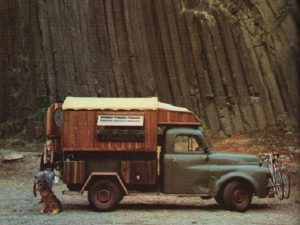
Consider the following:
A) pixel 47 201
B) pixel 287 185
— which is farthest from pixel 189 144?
pixel 287 185

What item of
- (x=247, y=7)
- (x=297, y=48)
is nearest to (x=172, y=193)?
(x=297, y=48)

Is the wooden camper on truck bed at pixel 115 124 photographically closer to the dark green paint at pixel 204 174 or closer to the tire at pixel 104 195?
the dark green paint at pixel 204 174

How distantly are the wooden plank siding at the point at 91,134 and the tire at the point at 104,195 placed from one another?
79cm

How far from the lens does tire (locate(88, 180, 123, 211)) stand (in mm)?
11914

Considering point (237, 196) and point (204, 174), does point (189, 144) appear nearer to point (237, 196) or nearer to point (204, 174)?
point (204, 174)

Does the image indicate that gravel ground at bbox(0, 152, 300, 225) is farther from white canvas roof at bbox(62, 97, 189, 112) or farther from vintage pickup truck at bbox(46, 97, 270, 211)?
white canvas roof at bbox(62, 97, 189, 112)

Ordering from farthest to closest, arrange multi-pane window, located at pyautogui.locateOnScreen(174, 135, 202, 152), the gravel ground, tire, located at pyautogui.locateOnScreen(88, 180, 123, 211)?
multi-pane window, located at pyautogui.locateOnScreen(174, 135, 202, 152) < tire, located at pyautogui.locateOnScreen(88, 180, 123, 211) < the gravel ground

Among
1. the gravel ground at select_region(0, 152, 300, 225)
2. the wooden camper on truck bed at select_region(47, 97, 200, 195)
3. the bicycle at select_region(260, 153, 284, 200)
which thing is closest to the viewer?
the gravel ground at select_region(0, 152, 300, 225)

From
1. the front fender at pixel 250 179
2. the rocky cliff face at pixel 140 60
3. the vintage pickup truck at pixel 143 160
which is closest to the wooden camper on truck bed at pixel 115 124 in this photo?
the vintage pickup truck at pixel 143 160

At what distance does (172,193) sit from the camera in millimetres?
12039

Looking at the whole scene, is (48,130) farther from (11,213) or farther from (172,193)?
(172,193)

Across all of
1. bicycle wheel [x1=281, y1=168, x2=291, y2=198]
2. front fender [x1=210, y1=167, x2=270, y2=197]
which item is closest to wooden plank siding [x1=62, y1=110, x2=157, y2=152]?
front fender [x1=210, y1=167, x2=270, y2=197]

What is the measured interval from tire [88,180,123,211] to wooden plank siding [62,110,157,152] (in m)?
0.79

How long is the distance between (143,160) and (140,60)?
56.2 feet
